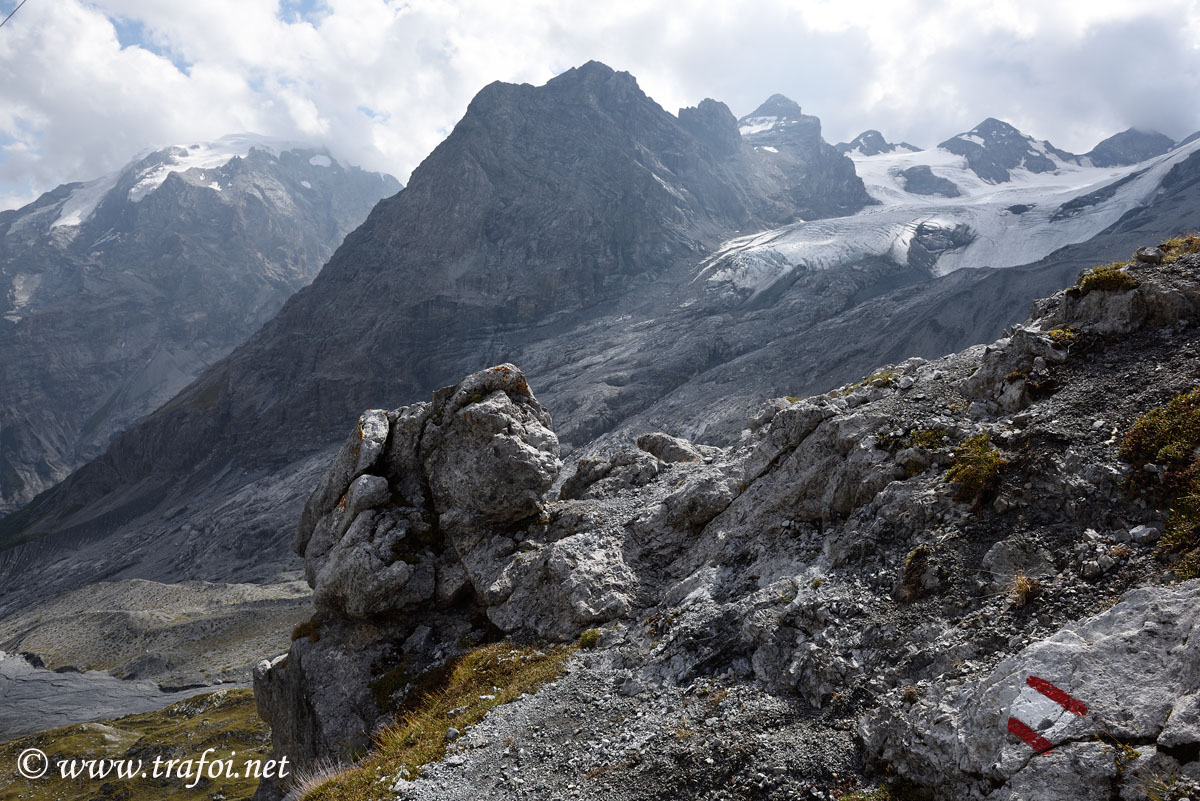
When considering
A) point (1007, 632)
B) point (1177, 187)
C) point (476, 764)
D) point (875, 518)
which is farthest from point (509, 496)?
point (1177, 187)

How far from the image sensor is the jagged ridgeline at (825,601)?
27.6 feet

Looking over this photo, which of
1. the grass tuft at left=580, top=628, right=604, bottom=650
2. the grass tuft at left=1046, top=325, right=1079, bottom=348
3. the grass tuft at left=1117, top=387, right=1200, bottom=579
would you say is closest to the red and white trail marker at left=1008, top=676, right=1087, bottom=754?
the grass tuft at left=1117, top=387, right=1200, bottom=579

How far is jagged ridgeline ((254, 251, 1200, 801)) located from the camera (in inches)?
331

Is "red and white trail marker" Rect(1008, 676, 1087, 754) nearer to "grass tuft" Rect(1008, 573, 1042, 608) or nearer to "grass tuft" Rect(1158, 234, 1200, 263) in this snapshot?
"grass tuft" Rect(1008, 573, 1042, 608)

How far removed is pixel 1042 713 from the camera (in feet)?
26.0

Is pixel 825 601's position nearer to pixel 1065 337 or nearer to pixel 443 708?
pixel 1065 337

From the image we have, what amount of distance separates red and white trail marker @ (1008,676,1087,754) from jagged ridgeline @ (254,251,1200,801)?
33mm

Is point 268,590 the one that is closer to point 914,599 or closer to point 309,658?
point 309,658

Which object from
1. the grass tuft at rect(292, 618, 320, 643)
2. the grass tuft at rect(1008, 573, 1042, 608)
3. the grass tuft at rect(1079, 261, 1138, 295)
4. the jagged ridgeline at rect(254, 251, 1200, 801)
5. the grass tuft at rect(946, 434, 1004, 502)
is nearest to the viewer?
the jagged ridgeline at rect(254, 251, 1200, 801)

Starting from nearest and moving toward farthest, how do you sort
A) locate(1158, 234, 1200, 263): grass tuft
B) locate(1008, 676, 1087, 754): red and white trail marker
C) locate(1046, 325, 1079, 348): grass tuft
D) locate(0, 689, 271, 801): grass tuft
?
locate(1008, 676, 1087, 754): red and white trail marker < locate(1158, 234, 1200, 263): grass tuft < locate(1046, 325, 1079, 348): grass tuft < locate(0, 689, 271, 801): grass tuft

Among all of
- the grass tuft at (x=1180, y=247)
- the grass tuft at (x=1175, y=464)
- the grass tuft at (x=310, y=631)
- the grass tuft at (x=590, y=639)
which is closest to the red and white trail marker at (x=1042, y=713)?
the grass tuft at (x=1175, y=464)

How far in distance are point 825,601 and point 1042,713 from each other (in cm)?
496

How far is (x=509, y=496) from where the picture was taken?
23328 millimetres

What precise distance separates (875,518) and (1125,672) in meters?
6.56
